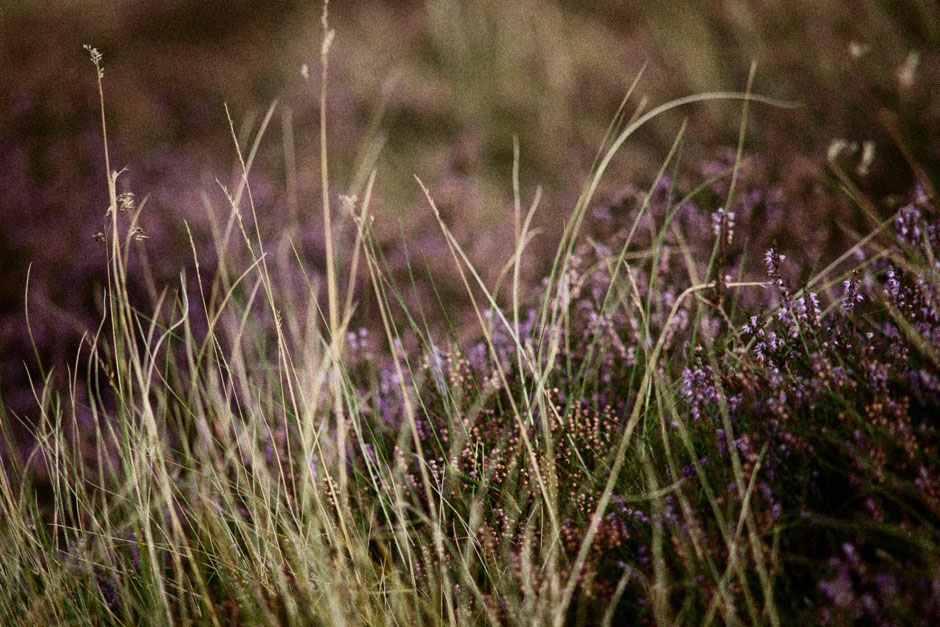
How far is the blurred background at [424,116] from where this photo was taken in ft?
11.7

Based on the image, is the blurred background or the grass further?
the blurred background

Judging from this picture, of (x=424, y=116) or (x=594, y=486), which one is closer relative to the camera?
(x=594, y=486)

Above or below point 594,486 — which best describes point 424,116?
above

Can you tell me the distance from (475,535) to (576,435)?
1.32 feet

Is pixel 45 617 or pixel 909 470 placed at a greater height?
pixel 909 470

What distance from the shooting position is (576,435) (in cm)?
180

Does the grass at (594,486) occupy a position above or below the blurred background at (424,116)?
below

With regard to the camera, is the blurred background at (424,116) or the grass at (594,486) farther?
the blurred background at (424,116)

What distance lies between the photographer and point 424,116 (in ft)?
15.6

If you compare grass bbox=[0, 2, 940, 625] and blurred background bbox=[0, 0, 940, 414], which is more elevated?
blurred background bbox=[0, 0, 940, 414]

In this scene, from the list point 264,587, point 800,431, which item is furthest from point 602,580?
point 264,587

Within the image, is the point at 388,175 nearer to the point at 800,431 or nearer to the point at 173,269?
the point at 173,269

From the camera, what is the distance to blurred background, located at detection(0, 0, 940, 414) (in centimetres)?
356

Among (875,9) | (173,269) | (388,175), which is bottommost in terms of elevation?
(173,269)
